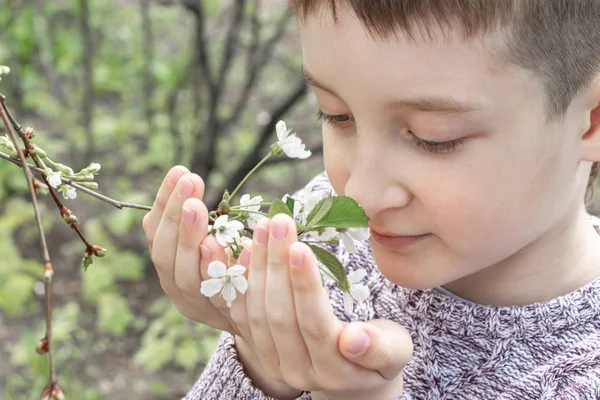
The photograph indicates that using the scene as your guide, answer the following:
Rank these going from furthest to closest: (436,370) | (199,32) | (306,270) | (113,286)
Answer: (113,286)
(199,32)
(436,370)
(306,270)

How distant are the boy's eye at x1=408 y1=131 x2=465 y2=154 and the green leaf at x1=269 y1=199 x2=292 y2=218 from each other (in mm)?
188

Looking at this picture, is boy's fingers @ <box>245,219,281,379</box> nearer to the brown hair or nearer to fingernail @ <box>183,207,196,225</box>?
fingernail @ <box>183,207,196,225</box>

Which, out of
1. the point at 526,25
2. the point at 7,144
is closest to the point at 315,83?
the point at 526,25

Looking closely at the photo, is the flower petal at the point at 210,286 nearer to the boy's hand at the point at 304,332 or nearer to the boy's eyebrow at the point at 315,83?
the boy's hand at the point at 304,332

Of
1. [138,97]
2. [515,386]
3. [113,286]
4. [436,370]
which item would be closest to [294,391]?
[436,370]

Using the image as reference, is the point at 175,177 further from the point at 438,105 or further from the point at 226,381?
the point at 226,381

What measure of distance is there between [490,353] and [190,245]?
0.54 m

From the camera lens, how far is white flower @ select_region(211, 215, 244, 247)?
90 cm

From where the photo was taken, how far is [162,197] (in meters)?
1.02

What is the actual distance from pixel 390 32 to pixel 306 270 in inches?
11.8

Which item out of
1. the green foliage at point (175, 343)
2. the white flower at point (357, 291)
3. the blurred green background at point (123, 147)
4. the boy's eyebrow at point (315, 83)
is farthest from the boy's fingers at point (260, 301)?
the green foliage at point (175, 343)

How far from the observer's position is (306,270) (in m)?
0.89

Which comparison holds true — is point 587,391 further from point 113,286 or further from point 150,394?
point 113,286

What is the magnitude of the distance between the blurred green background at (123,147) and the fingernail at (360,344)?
4.27 ft
